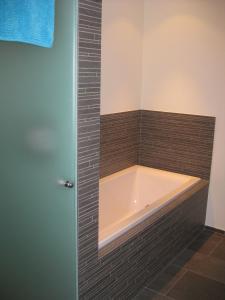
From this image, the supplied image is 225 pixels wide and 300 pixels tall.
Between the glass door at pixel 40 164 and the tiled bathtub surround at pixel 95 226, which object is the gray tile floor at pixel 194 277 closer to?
the tiled bathtub surround at pixel 95 226

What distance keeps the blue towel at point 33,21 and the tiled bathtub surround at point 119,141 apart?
1477 millimetres

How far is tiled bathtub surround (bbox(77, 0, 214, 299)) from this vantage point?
1.51m

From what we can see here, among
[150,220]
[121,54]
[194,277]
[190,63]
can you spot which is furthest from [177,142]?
[194,277]

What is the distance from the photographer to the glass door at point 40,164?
1532mm

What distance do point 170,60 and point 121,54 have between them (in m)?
0.51

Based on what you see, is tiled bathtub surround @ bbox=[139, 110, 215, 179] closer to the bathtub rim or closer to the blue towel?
the bathtub rim

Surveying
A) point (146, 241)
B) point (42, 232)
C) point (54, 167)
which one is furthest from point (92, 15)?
point (146, 241)

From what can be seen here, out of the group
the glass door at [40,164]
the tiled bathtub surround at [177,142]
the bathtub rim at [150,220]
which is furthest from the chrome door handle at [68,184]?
the tiled bathtub surround at [177,142]

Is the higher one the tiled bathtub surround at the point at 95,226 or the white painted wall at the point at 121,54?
the white painted wall at the point at 121,54

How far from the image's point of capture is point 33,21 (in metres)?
1.42

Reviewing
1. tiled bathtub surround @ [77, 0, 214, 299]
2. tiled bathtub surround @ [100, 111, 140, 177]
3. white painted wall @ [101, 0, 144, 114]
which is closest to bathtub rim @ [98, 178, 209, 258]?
tiled bathtub surround @ [77, 0, 214, 299]

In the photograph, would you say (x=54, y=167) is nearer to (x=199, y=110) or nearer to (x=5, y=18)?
(x=5, y=18)

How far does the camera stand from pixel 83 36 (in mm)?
1469

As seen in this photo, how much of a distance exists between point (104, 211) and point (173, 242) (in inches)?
27.7
